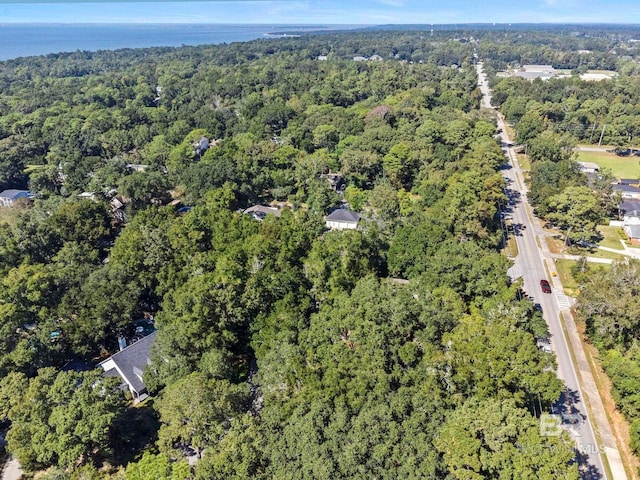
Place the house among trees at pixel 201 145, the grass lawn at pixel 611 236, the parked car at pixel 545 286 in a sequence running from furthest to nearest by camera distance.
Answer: the house among trees at pixel 201 145, the grass lawn at pixel 611 236, the parked car at pixel 545 286

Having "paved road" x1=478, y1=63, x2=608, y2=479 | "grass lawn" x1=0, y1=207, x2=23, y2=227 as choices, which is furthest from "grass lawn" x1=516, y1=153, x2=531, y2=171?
"grass lawn" x1=0, y1=207, x2=23, y2=227

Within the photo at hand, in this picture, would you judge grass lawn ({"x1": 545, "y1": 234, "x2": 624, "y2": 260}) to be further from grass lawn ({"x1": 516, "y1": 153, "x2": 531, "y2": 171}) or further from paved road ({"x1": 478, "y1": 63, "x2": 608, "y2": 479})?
grass lawn ({"x1": 516, "y1": 153, "x2": 531, "y2": 171})

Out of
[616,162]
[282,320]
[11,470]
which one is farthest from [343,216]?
[616,162]

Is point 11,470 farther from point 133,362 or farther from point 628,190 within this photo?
point 628,190

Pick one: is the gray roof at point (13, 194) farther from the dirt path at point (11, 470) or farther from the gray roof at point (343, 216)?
the dirt path at point (11, 470)

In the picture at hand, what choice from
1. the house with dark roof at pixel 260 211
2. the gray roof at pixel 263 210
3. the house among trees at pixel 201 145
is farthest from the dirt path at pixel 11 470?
the house among trees at pixel 201 145

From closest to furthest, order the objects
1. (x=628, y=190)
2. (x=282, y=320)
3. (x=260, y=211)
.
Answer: (x=282, y=320), (x=260, y=211), (x=628, y=190)

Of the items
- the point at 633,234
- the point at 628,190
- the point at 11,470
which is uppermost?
the point at 628,190
